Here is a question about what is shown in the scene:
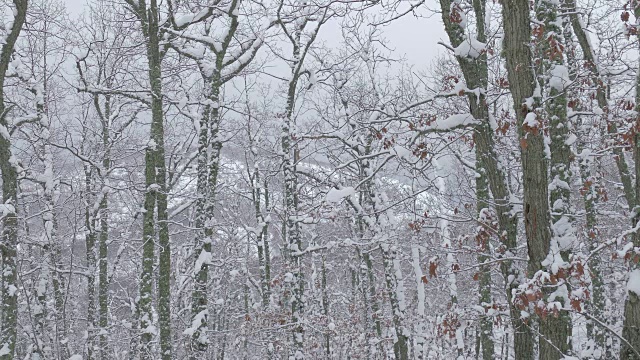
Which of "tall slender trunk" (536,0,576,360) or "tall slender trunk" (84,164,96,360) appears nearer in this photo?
"tall slender trunk" (536,0,576,360)

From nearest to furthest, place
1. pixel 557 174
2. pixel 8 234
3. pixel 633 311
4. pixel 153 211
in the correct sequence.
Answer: pixel 633 311, pixel 557 174, pixel 8 234, pixel 153 211

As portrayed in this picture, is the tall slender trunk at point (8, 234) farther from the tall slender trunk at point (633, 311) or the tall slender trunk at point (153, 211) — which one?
the tall slender trunk at point (633, 311)

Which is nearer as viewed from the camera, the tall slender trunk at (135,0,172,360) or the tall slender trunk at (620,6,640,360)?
the tall slender trunk at (620,6,640,360)

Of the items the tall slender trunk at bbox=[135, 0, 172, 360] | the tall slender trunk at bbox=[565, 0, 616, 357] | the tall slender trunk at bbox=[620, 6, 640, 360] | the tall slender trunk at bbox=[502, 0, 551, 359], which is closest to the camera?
the tall slender trunk at bbox=[620, 6, 640, 360]

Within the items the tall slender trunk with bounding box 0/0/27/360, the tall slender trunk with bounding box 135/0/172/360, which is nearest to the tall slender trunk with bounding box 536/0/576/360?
the tall slender trunk with bounding box 0/0/27/360

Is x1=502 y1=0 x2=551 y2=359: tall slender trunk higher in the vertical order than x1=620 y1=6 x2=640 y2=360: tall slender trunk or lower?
higher

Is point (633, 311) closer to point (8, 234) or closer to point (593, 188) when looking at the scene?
point (593, 188)

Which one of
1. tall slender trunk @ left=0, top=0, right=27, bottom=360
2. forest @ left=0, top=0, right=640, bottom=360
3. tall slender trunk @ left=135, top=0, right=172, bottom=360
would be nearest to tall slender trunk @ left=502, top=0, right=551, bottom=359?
forest @ left=0, top=0, right=640, bottom=360

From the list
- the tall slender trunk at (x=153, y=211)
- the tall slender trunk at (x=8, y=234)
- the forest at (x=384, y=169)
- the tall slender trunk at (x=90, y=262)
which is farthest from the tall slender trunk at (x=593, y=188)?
the tall slender trunk at (x=90, y=262)

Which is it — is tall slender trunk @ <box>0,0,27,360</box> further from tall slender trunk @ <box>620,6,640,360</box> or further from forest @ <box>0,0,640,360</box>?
tall slender trunk @ <box>620,6,640,360</box>

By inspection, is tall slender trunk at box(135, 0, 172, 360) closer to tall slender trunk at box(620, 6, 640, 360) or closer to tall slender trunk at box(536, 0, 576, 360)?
tall slender trunk at box(536, 0, 576, 360)

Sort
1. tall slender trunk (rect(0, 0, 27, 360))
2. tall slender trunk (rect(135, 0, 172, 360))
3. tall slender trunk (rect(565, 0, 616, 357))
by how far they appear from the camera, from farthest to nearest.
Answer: tall slender trunk (rect(135, 0, 172, 360)) < tall slender trunk (rect(565, 0, 616, 357)) < tall slender trunk (rect(0, 0, 27, 360))

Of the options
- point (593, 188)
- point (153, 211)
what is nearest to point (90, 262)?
point (153, 211)

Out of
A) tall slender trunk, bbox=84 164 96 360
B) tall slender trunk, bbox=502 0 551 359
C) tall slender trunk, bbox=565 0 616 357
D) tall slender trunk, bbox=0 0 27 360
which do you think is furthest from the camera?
tall slender trunk, bbox=84 164 96 360
